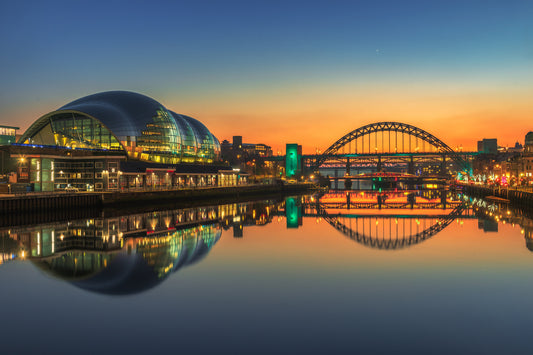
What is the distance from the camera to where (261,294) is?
17000 mm

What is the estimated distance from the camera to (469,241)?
31.6 metres

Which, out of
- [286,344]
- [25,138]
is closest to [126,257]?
[286,344]

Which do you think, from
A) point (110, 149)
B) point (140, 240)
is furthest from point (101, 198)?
point (110, 149)

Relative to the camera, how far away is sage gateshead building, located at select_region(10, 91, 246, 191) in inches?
2514

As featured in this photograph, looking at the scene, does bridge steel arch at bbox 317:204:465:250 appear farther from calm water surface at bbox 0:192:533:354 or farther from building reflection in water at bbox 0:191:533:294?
calm water surface at bbox 0:192:533:354

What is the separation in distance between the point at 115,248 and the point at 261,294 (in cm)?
1323

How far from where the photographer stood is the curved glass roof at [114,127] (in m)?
83.6

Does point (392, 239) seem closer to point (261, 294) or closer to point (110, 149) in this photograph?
point (261, 294)

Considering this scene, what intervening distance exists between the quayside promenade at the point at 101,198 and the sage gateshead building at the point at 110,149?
19.7 feet

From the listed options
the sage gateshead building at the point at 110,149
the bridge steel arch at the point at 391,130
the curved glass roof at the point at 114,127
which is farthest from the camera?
the bridge steel arch at the point at 391,130

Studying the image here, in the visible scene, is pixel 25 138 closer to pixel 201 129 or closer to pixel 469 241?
pixel 201 129

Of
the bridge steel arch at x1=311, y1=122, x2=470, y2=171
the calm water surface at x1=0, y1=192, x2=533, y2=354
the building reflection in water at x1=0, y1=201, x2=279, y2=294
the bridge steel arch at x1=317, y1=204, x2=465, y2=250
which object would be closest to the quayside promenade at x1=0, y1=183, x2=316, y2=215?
the building reflection in water at x1=0, y1=201, x2=279, y2=294

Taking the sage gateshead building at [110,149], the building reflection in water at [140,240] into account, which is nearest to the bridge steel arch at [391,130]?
the sage gateshead building at [110,149]

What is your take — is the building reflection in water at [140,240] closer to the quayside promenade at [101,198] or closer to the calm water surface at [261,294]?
the calm water surface at [261,294]
